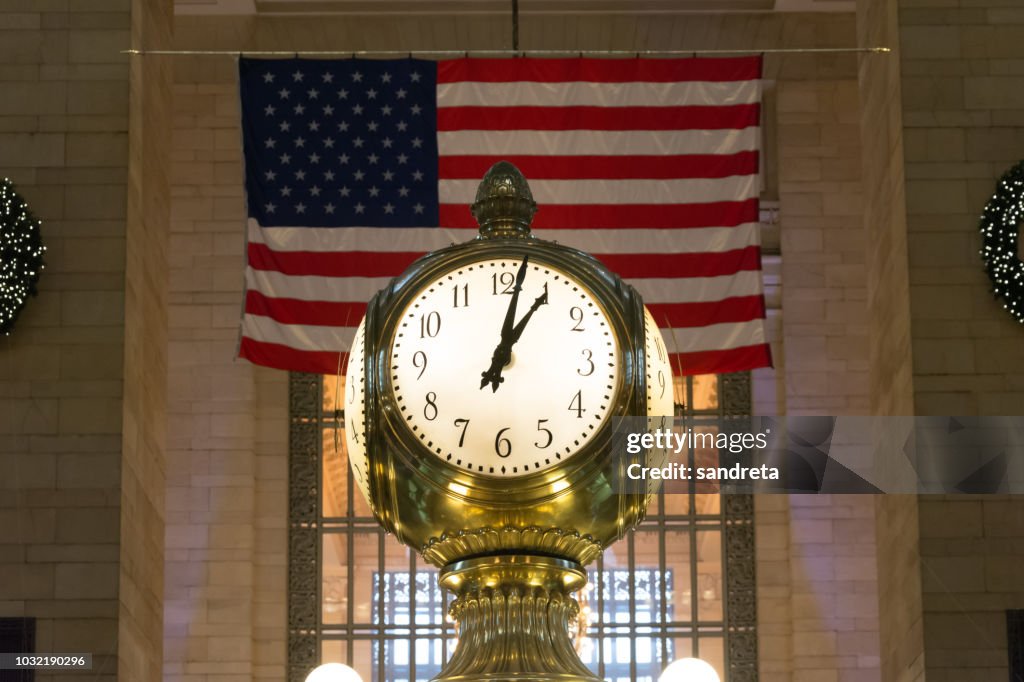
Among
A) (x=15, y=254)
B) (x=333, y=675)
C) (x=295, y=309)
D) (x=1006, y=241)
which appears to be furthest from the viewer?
(x=295, y=309)

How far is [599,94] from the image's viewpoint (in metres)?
11.7

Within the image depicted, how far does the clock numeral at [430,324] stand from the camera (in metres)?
1.63

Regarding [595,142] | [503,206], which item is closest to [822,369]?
[595,142]

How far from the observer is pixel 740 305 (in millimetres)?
11312

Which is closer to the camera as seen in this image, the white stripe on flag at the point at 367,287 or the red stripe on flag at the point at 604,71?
the white stripe on flag at the point at 367,287

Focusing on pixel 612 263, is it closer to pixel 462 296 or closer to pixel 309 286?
pixel 309 286

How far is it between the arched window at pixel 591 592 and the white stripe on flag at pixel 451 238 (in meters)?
5.07

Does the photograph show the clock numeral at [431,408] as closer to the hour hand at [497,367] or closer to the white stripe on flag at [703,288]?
the hour hand at [497,367]

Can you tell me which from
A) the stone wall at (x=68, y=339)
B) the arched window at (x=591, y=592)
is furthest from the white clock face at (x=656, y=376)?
the arched window at (x=591, y=592)

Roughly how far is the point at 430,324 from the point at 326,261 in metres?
9.95

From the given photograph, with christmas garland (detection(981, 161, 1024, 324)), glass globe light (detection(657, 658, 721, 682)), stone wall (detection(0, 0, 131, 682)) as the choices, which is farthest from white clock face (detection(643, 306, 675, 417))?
christmas garland (detection(981, 161, 1024, 324))

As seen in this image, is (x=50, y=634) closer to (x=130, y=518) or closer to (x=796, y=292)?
(x=130, y=518)

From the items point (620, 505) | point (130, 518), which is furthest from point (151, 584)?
point (620, 505)

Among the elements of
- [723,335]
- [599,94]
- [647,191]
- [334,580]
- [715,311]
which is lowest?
[334,580]
